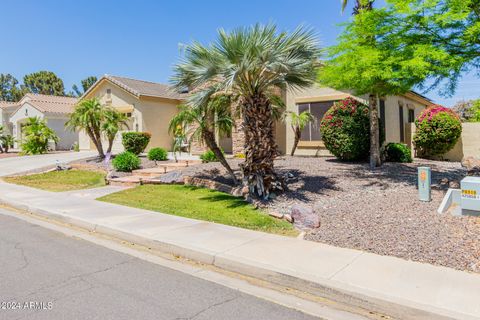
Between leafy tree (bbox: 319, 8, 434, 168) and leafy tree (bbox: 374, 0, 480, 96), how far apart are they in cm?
9

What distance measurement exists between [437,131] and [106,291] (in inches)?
571

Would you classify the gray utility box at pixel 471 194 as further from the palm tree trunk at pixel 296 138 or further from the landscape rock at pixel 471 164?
the palm tree trunk at pixel 296 138

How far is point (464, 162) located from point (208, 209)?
10086 mm

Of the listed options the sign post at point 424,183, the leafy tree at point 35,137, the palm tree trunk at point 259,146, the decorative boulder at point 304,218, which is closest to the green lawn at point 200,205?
the decorative boulder at point 304,218

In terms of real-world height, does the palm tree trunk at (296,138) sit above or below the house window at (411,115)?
below

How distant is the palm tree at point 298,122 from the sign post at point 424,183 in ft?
25.1

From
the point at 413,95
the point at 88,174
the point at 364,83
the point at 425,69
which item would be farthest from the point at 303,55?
the point at 413,95

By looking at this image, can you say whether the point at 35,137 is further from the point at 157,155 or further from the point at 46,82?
the point at 46,82

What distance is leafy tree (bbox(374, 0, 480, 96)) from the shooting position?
7.60 metres

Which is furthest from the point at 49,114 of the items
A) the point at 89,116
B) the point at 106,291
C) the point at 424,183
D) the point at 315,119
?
the point at 424,183

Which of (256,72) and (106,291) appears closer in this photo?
(106,291)

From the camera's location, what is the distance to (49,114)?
91.6ft

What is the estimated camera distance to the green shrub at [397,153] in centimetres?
1348

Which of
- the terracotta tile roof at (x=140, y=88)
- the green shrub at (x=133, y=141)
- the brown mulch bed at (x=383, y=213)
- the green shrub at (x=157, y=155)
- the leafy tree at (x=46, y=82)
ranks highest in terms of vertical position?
the leafy tree at (x=46, y=82)
